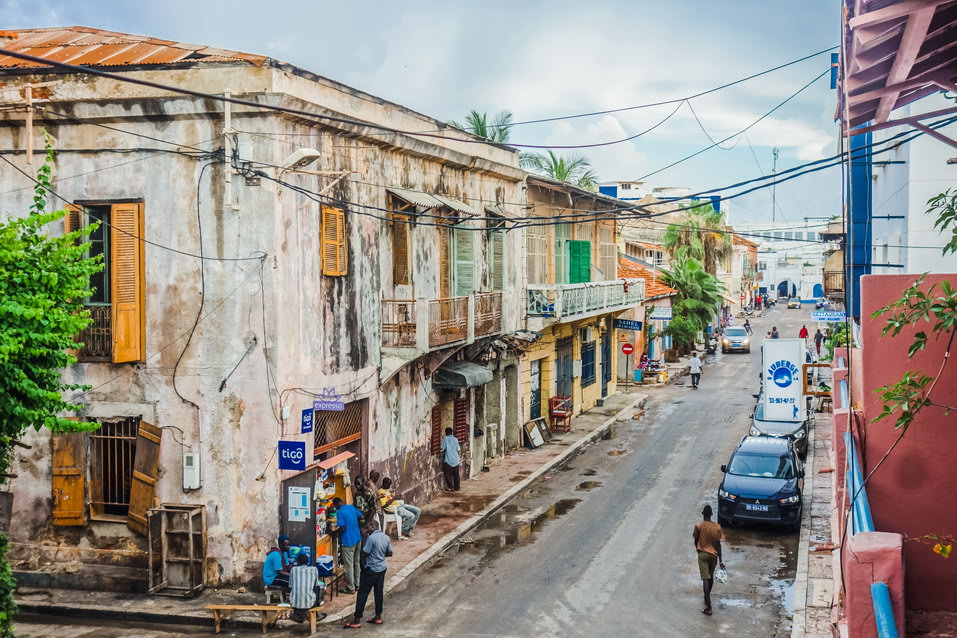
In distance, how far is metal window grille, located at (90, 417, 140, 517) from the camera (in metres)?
15.6

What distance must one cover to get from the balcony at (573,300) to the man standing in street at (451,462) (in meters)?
5.80

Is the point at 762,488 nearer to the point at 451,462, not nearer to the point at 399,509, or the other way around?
the point at 451,462

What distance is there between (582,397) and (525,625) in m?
21.4

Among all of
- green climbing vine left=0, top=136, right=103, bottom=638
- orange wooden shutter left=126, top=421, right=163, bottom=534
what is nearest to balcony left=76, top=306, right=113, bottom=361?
orange wooden shutter left=126, top=421, right=163, bottom=534

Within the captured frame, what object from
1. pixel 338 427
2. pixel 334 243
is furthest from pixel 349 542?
pixel 334 243

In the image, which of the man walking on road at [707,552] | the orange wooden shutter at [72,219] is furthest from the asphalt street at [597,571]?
the orange wooden shutter at [72,219]

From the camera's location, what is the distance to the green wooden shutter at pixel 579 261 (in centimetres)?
3216

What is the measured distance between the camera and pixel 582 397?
114 ft

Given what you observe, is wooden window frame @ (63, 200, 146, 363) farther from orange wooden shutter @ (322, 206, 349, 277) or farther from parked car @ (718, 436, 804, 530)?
parked car @ (718, 436, 804, 530)

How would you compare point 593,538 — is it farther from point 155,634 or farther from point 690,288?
point 690,288

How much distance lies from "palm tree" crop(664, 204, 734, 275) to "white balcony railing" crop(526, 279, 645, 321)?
22.6 meters

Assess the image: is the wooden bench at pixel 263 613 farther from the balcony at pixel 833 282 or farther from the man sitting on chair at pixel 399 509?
the balcony at pixel 833 282

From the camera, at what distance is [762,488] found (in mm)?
19031

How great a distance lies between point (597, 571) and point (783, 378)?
984cm
